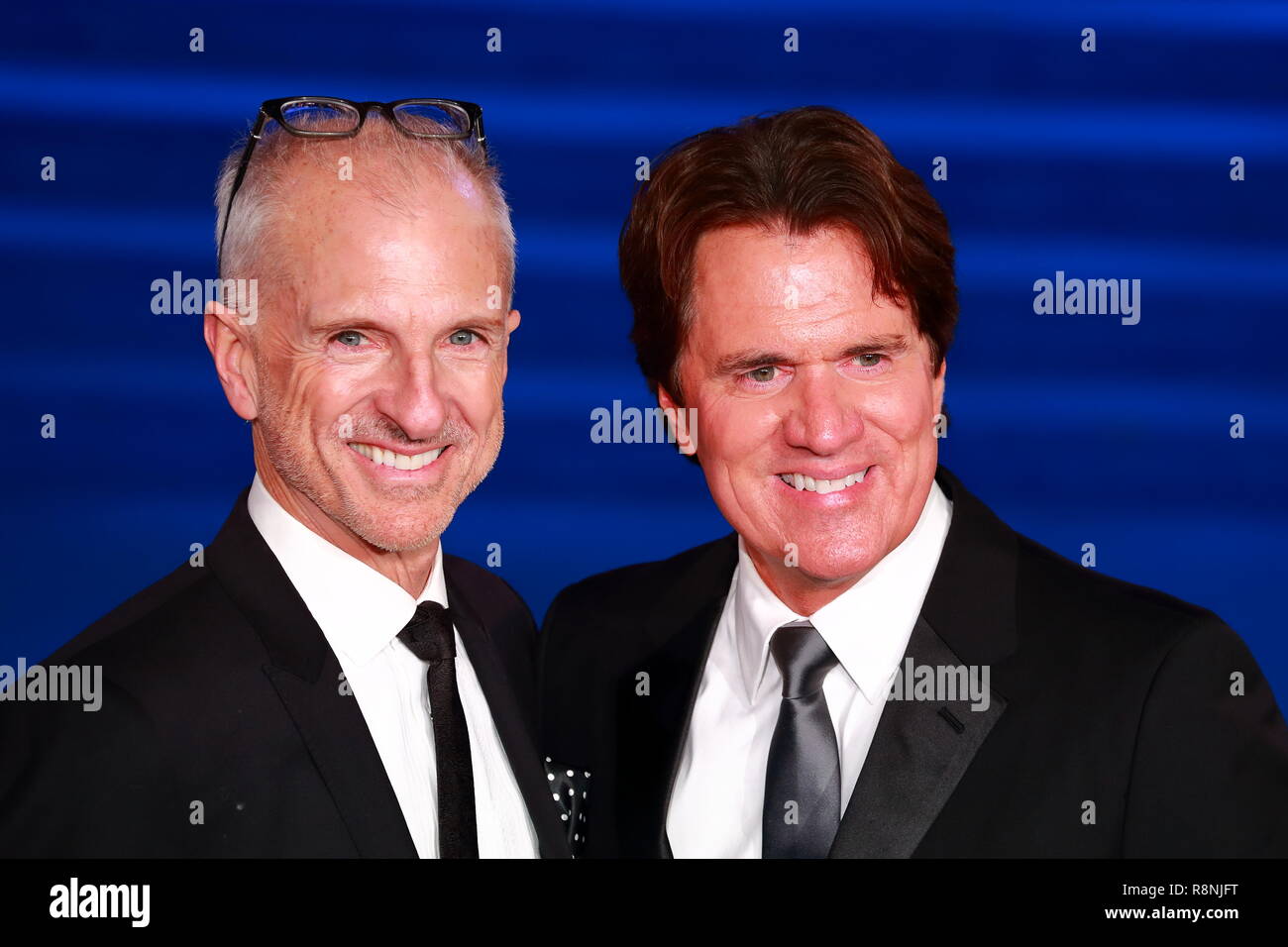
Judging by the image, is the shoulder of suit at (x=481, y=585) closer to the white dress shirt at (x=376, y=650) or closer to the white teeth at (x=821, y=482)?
the white dress shirt at (x=376, y=650)

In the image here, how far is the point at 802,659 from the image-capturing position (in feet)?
8.07

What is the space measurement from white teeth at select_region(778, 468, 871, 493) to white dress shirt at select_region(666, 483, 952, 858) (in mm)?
139

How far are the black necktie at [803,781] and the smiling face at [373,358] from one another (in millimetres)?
605

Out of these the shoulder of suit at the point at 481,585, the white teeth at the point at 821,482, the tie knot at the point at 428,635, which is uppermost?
the white teeth at the point at 821,482

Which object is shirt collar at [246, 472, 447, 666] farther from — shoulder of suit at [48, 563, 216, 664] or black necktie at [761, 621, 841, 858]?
black necktie at [761, 621, 841, 858]

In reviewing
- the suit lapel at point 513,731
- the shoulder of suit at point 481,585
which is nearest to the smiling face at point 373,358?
the suit lapel at point 513,731

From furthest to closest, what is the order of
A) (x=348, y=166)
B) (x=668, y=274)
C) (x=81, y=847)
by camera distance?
1. (x=668, y=274)
2. (x=348, y=166)
3. (x=81, y=847)

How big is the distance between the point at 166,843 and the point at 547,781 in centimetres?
64

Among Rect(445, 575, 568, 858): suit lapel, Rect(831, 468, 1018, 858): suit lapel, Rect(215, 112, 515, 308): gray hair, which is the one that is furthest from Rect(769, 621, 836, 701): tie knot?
Rect(215, 112, 515, 308): gray hair

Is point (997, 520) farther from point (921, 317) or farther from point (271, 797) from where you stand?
point (271, 797)

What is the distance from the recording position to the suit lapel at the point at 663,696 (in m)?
2.53

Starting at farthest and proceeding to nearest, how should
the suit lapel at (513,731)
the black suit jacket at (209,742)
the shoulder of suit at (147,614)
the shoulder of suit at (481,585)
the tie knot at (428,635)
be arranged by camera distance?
the shoulder of suit at (481,585), the suit lapel at (513,731), the tie knot at (428,635), the shoulder of suit at (147,614), the black suit jacket at (209,742)

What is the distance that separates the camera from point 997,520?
8.35ft
